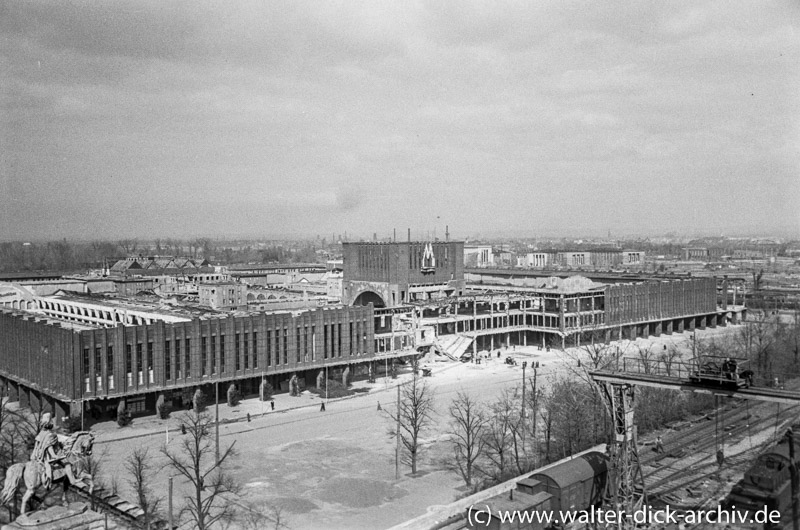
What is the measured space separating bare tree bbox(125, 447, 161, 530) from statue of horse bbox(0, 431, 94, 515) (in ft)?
17.8

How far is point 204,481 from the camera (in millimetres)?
38312

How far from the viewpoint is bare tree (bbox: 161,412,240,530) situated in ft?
96.4

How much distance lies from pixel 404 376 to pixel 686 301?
60.9 m

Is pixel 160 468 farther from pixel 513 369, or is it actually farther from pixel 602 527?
pixel 513 369

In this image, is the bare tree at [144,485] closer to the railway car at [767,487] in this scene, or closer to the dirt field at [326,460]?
the dirt field at [326,460]

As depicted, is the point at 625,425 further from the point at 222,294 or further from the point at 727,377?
the point at 222,294

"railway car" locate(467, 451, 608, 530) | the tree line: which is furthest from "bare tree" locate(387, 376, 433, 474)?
"railway car" locate(467, 451, 608, 530)

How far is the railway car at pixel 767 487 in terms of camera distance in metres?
27.2

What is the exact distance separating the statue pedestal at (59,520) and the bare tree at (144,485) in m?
8.36

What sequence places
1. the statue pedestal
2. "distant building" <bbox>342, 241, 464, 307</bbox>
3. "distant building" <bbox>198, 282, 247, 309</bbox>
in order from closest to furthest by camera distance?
1. the statue pedestal
2. "distant building" <bbox>342, 241, 464, 307</bbox>
3. "distant building" <bbox>198, 282, 247, 309</bbox>

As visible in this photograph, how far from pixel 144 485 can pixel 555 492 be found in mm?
21915

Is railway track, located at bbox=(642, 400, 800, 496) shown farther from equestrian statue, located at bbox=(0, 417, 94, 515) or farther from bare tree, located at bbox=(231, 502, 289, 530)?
equestrian statue, located at bbox=(0, 417, 94, 515)

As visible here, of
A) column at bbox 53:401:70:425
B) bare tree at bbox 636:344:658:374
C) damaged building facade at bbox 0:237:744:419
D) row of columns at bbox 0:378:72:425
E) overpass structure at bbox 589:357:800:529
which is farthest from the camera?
damaged building facade at bbox 0:237:744:419

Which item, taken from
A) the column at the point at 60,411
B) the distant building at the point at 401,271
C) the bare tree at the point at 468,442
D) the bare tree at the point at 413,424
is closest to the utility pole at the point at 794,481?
the bare tree at the point at 468,442
